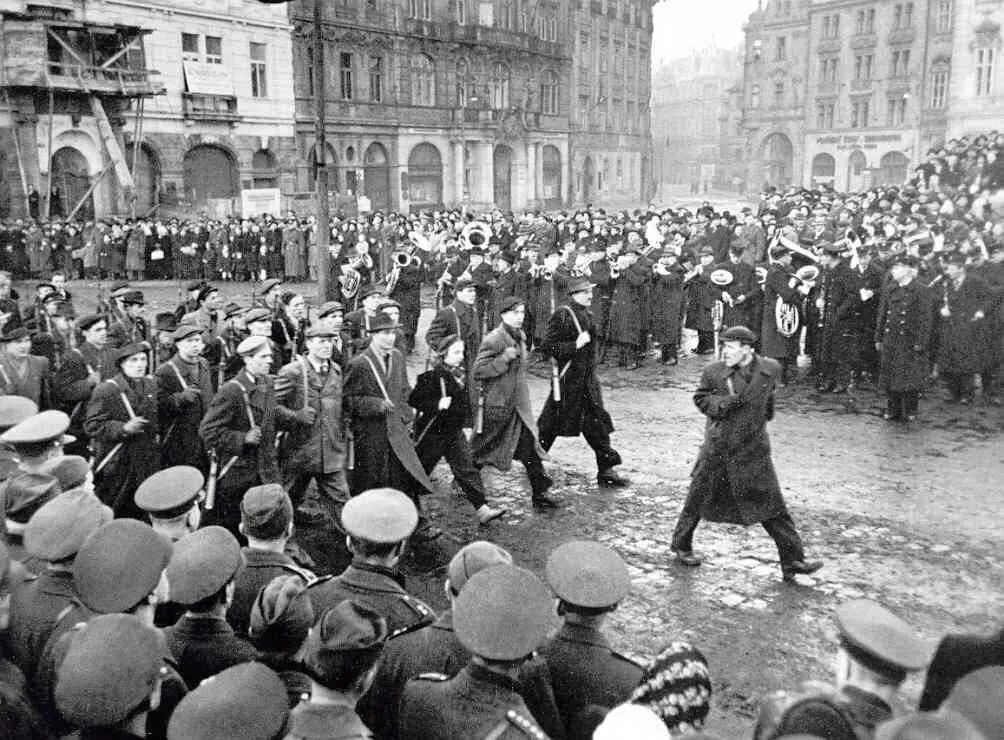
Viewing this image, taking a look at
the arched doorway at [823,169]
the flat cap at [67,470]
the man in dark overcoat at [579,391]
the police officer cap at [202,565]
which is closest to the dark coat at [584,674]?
the police officer cap at [202,565]

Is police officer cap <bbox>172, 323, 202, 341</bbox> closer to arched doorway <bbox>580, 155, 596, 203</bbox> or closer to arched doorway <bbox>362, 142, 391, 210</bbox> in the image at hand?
arched doorway <bbox>362, 142, 391, 210</bbox>

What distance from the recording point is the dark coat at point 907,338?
1047 cm

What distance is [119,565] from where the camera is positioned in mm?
3385

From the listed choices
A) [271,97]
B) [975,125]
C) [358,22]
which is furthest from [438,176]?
[975,125]

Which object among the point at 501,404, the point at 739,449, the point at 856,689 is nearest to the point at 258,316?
the point at 501,404

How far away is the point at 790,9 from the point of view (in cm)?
6378

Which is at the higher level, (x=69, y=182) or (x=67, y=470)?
(x=69, y=182)

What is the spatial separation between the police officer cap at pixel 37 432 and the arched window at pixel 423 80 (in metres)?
41.8

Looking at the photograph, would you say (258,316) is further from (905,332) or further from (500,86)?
(500,86)

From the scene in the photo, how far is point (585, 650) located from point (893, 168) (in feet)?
189

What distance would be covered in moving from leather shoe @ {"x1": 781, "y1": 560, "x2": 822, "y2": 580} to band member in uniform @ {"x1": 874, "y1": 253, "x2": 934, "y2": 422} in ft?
15.8

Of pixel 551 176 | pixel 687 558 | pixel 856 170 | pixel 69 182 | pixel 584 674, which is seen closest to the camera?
pixel 584 674

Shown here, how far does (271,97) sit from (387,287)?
24.3 meters

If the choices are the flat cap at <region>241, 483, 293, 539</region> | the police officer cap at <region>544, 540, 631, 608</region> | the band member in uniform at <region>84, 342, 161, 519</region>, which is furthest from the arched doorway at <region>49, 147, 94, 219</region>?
the police officer cap at <region>544, 540, 631, 608</region>
